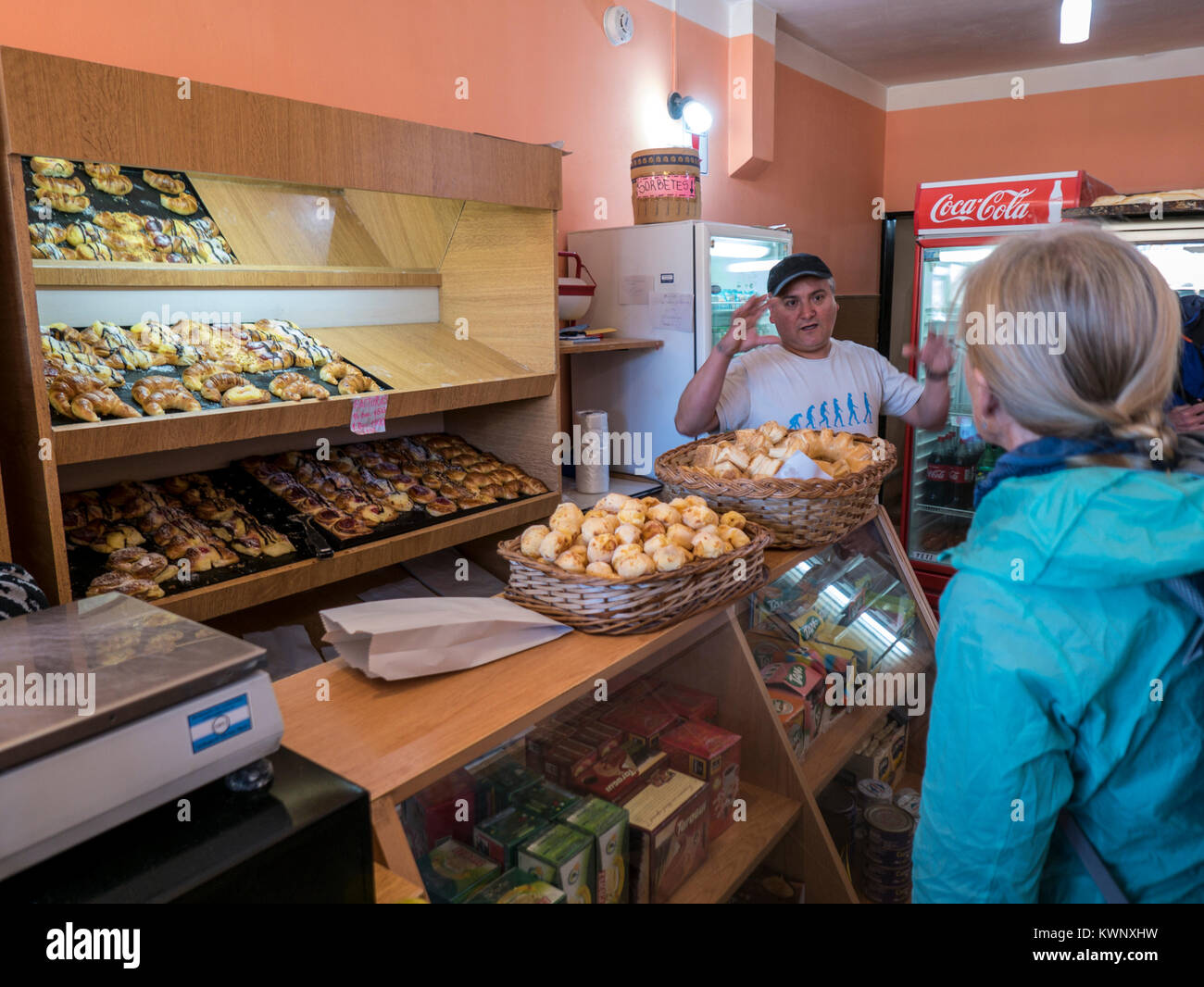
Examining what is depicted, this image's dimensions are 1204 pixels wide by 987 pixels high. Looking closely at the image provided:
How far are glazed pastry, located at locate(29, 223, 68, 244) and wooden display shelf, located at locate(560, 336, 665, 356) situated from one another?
4.98 feet

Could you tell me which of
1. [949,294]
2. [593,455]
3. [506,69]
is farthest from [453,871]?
[949,294]

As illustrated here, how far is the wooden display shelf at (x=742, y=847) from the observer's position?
4.94 ft

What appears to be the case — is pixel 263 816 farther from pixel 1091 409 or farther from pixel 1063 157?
pixel 1063 157

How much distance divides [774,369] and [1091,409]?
1.96m

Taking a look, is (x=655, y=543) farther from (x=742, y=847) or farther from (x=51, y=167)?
(x=51, y=167)

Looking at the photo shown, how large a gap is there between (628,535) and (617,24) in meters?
3.29

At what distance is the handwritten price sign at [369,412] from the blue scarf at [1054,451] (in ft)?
5.67

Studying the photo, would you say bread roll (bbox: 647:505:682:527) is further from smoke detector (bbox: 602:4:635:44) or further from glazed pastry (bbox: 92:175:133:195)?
smoke detector (bbox: 602:4:635:44)

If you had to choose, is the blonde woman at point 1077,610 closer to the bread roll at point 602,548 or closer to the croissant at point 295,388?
the bread roll at point 602,548

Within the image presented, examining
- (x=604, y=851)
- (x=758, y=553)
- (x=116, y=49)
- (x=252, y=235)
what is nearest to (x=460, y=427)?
(x=252, y=235)

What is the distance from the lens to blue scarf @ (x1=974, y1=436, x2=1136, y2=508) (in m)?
0.99

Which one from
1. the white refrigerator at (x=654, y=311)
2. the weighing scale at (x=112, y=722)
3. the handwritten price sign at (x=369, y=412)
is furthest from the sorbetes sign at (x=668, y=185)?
the weighing scale at (x=112, y=722)

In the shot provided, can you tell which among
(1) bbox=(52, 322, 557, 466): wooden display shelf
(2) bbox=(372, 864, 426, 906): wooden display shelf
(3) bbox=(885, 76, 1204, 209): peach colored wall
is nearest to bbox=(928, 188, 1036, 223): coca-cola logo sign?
(1) bbox=(52, 322, 557, 466): wooden display shelf

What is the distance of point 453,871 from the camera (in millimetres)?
1170
